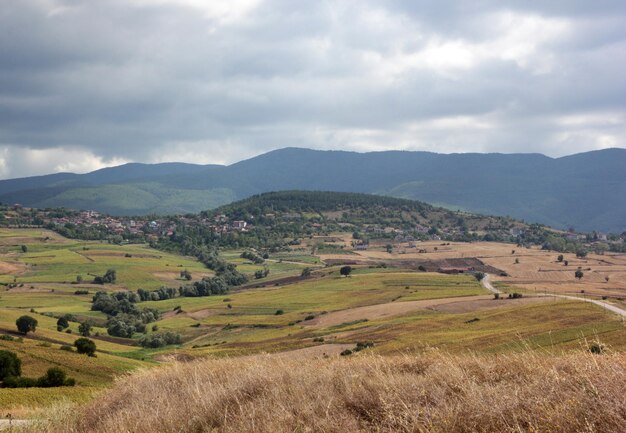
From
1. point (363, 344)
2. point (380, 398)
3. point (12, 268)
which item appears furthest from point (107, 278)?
point (380, 398)

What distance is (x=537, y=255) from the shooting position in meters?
172

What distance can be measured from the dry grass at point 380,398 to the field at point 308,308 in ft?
10.2

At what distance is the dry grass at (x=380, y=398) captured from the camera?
946cm

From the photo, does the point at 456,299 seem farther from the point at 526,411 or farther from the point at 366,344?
the point at 526,411

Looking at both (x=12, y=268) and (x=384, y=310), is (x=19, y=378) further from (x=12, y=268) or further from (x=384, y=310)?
(x=12, y=268)

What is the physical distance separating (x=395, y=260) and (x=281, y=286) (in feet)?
163

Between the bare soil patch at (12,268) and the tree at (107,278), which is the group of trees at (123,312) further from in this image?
the bare soil patch at (12,268)

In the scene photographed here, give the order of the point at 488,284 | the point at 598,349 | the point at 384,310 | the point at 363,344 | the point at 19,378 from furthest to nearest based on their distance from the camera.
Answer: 1. the point at 488,284
2. the point at 384,310
3. the point at 363,344
4. the point at 19,378
5. the point at 598,349

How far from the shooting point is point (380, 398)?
36.1 feet

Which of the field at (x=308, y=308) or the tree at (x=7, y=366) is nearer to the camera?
the tree at (x=7, y=366)

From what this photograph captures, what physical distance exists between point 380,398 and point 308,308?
309 feet

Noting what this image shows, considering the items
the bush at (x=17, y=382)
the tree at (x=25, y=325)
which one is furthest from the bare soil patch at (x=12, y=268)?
the bush at (x=17, y=382)

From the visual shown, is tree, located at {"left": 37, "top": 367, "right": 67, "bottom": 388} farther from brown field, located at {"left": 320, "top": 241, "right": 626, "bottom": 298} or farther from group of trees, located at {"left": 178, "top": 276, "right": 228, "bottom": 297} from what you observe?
group of trees, located at {"left": 178, "top": 276, "right": 228, "bottom": 297}

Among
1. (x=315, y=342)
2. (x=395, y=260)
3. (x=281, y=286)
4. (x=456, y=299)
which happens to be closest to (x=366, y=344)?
(x=315, y=342)
